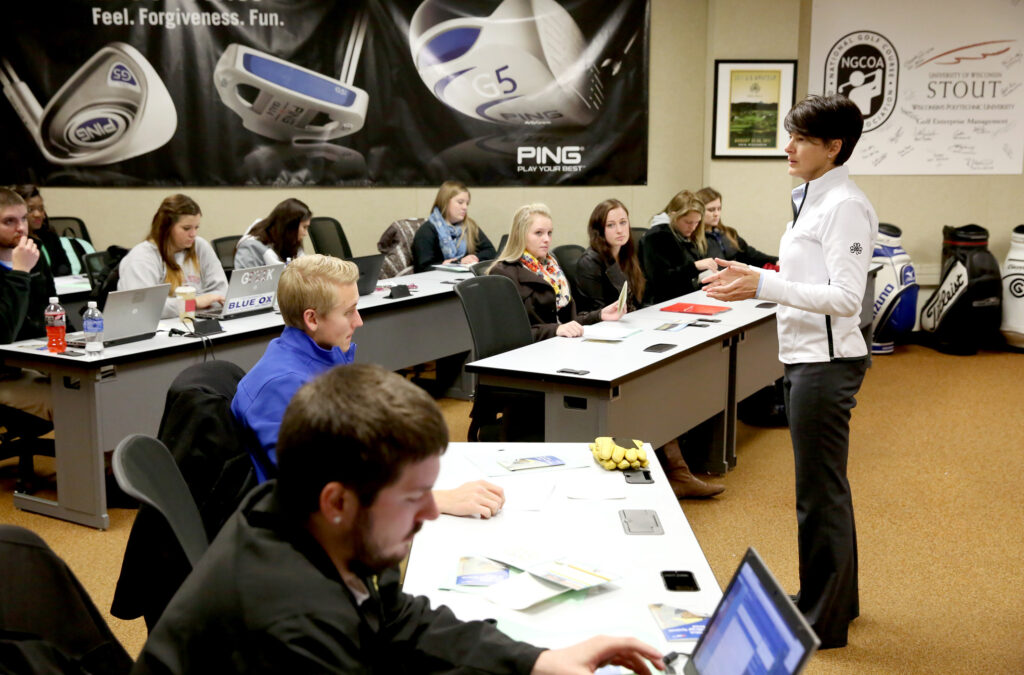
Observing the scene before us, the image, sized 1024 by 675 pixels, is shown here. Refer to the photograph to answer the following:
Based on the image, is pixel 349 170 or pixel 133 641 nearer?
pixel 133 641

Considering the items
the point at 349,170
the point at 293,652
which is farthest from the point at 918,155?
the point at 293,652

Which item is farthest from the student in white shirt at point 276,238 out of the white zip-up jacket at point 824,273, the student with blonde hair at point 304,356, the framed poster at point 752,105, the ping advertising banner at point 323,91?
the framed poster at point 752,105

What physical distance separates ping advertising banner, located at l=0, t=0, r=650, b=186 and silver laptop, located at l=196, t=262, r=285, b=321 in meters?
2.65

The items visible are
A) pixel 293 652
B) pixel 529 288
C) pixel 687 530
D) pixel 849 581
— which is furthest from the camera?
pixel 529 288

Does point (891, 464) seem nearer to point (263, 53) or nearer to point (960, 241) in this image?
point (960, 241)

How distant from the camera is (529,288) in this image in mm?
4395

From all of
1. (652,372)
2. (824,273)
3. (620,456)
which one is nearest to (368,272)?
(652,372)

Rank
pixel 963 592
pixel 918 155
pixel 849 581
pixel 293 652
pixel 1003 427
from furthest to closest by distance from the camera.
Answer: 1. pixel 918 155
2. pixel 1003 427
3. pixel 963 592
4. pixel 849 581
5. pixel 293 652

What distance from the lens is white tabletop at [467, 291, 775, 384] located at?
3.54 metres

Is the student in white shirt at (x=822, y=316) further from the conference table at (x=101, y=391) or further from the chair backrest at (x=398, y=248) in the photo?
the chair backrest at (x=398, y=248)

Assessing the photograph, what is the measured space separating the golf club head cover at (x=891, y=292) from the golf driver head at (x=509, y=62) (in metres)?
2.44

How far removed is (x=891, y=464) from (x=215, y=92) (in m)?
5.25

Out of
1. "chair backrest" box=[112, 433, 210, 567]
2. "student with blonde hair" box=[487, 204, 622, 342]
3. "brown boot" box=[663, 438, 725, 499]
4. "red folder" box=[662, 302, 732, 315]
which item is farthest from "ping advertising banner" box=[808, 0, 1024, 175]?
"chair backrest" box=[112, 433, 210, 567]

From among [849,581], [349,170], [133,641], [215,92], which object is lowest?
[133,641]
